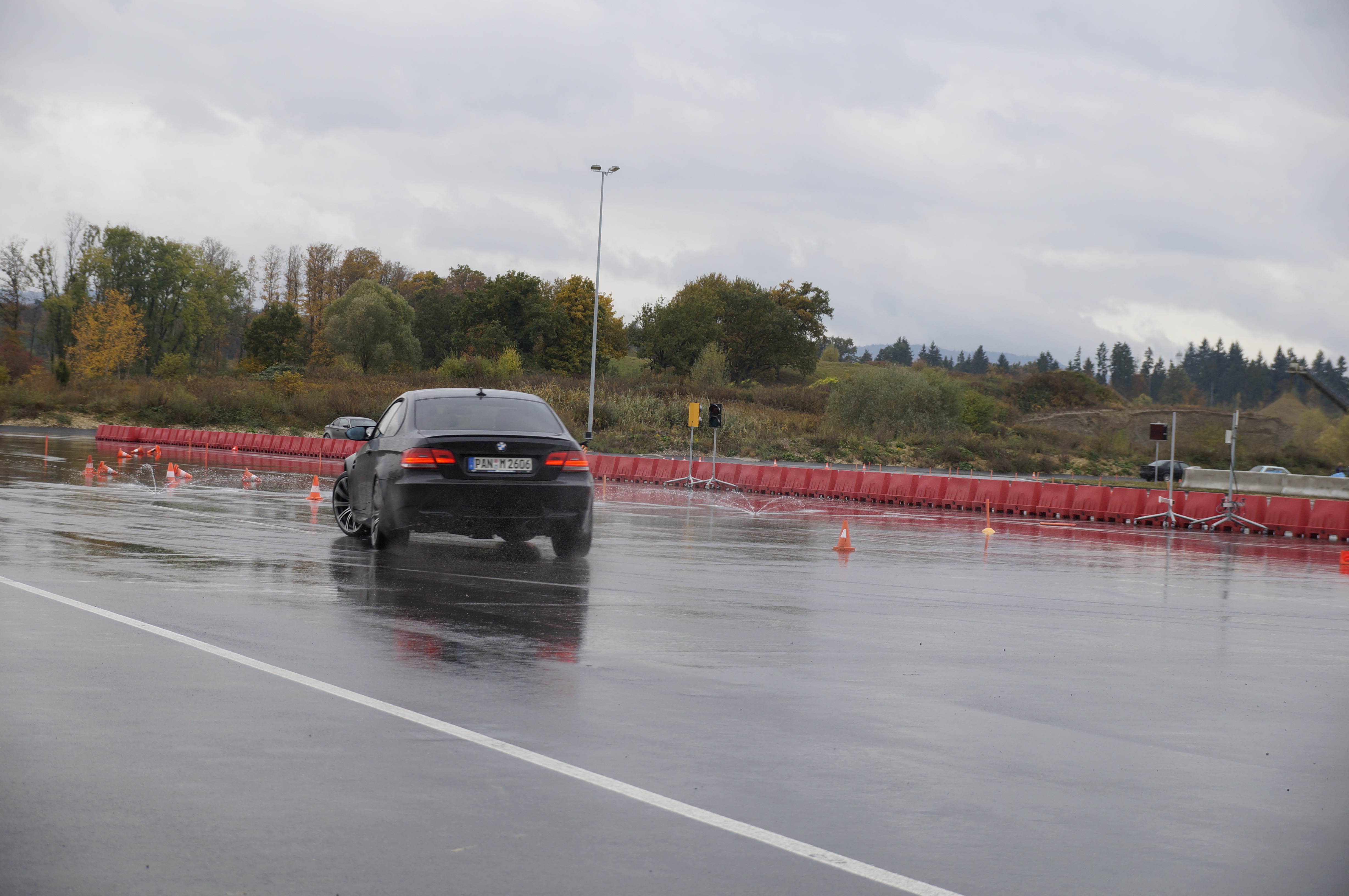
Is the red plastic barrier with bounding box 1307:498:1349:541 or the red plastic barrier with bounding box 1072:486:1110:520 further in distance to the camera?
the red plastic barrier with bounding box 1072:486:1110:520

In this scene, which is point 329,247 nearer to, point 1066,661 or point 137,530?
point 137,530

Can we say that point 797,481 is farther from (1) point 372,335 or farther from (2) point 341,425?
(1) point 372,335

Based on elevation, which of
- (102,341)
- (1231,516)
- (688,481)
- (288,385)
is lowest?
(688,481)

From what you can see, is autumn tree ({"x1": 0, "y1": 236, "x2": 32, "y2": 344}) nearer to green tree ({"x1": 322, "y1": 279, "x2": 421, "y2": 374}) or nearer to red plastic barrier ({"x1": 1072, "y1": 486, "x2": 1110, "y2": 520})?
green tree ({"x1": 322, "y1": 279, "x2": 421, "y2": 374})

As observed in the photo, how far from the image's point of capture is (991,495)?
98.6 ft

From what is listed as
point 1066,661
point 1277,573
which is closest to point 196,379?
point 1277,573

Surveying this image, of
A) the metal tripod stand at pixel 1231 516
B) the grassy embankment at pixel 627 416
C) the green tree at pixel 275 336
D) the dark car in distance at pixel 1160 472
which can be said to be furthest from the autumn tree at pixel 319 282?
the metal tripod stand at pixel 1231 516

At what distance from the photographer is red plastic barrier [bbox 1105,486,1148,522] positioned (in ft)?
90.1

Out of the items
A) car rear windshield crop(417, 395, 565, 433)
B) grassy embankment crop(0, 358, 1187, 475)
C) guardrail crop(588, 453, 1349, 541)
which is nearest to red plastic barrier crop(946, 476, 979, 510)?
guardrail crop(588, 453, 1349, 541)

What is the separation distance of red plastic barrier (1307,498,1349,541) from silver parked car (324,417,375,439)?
118 ft

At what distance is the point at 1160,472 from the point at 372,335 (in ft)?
182

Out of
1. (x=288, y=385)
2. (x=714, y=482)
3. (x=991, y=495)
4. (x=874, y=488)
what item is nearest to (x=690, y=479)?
(x=714, y=482)

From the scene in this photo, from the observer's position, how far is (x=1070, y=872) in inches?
168

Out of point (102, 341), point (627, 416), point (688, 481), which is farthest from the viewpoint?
point (102, 341)
